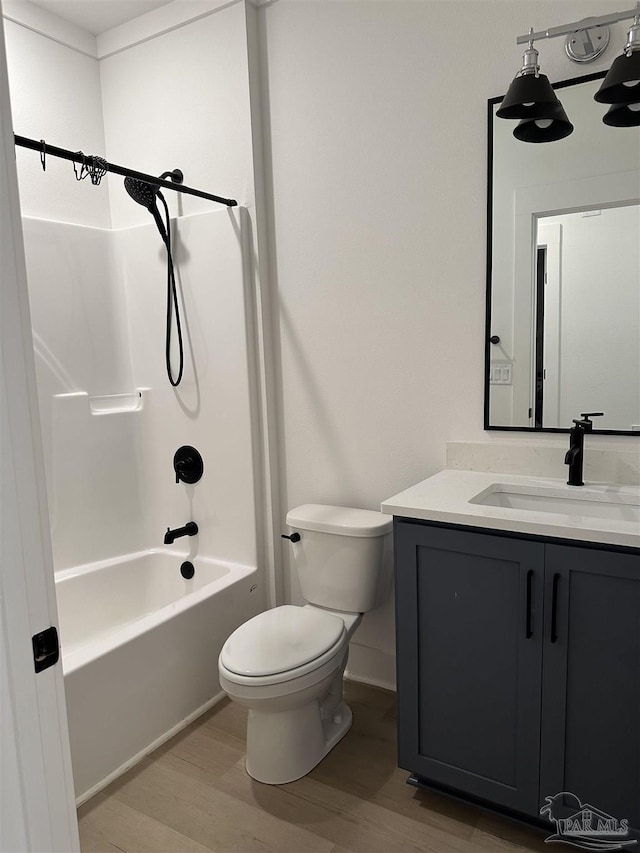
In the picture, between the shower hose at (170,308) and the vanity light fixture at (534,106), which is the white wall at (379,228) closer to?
the vanity light fixture at (534,106)

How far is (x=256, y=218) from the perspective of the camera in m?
2.58

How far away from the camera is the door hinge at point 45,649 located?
3.11ft

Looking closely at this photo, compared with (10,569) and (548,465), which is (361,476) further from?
(10,569)

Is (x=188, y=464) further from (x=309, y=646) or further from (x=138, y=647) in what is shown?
(x=309, y=646)

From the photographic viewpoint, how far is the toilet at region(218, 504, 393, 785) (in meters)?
1.94

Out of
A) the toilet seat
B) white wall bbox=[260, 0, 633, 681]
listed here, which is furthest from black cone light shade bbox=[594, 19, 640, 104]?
the toilet seat

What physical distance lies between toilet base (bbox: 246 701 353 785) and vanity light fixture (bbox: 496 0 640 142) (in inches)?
76.8

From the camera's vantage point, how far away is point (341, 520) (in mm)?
2336

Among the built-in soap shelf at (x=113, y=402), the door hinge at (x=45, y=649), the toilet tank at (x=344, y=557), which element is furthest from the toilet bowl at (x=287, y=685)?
the built-in soap shelf at (x=113, y=402)

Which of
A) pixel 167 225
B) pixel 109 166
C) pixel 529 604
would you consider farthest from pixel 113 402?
pixel 529 604

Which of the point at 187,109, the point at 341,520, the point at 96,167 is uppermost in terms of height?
the point at 187,109

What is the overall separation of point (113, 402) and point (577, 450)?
2.03 m

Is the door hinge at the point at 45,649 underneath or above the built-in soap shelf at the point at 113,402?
underneath

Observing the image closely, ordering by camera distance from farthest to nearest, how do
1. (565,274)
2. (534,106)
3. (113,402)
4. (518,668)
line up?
(113,402) → (565,274) → (534,106) → (518,668)
